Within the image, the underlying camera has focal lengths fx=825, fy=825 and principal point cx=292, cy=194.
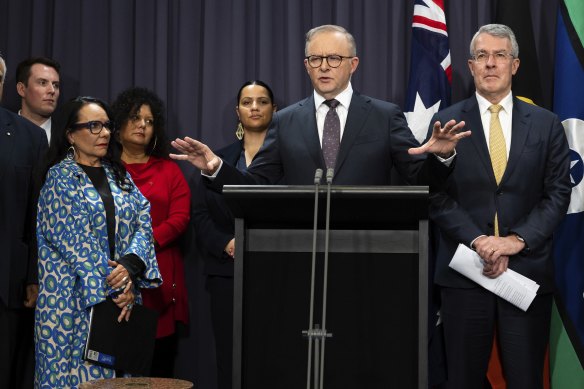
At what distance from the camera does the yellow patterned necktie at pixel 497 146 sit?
3.53 metres

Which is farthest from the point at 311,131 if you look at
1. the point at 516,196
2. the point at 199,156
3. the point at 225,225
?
the point at 225,225

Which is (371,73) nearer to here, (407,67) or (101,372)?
(407,67)

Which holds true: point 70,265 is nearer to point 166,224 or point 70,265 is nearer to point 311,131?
point 166,224

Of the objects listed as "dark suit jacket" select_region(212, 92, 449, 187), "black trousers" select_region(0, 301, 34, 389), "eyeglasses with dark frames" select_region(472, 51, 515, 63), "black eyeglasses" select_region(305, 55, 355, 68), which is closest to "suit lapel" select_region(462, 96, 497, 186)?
"eyeglasses with dark frames" select_region(472, 51, 515, 63)

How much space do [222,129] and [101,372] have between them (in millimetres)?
1833

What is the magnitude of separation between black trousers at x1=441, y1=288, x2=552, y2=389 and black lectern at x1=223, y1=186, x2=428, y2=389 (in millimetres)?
1106

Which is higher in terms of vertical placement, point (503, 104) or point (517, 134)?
point (503, 104)

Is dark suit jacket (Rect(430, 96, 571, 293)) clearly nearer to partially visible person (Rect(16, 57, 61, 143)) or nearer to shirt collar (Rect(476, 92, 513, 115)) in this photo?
shirt collar (Rect(476, 92, 513, 115))

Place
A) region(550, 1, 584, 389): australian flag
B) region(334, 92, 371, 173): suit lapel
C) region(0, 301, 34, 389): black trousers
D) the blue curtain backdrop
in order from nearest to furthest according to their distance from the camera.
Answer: region(334, 92, 371, 173): suit lapel
region(0, 301, 34, 389): black trousers
region(550, 1, 584, 389): australian flag
the blue curtain backdrop

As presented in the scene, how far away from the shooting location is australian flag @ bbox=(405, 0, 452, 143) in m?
4.21

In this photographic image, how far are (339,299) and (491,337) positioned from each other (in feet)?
4.12

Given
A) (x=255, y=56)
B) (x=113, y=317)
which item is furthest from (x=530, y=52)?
A: (x=113, y=317)

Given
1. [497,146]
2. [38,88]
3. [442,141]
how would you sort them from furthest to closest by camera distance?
[38,88] → [497,146] → [442,141]

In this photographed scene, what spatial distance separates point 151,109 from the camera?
4.48 m
